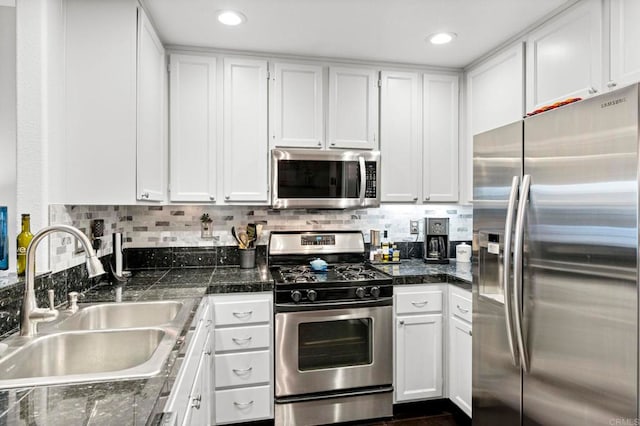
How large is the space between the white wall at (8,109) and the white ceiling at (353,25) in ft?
2.17

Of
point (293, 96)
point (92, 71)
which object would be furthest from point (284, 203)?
point (92, 71)

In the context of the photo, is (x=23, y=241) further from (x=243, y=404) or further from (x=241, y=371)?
(x=243, y=404)

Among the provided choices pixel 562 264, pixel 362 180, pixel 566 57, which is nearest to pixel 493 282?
pixel 562 264

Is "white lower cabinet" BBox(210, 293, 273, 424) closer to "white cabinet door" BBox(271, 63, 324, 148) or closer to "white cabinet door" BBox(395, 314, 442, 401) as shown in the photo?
"white cabinet door" BBox(395, 314, 442, 401)

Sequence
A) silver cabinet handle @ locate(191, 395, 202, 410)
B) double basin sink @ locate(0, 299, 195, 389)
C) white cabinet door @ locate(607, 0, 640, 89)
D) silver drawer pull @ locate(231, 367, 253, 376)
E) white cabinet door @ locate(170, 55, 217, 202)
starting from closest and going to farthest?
1. double basin sink @ locate(0, 299, 195, 389)
2. silver cabinet handle @ locate(191, 395, 202, 410)
3. white cabinet door @ locate(607, 0, 640, 89)
4. silver drawer pull @ locate(231, 367, 253, 376)
5. white cabinet door @ locate(170, 55, 217, 202)

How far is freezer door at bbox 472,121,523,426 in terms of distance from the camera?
5.37 feet

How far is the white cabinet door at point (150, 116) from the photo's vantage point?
6.47 ft

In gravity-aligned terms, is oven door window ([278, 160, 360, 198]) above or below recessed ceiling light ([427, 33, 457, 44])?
below

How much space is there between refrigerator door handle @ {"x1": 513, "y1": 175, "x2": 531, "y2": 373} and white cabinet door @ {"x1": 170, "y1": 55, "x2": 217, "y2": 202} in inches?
75.5

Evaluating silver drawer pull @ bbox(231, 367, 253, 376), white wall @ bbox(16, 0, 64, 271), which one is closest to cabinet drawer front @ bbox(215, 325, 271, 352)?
silver drawer pull @ bbox(231, 367, 253, 376)

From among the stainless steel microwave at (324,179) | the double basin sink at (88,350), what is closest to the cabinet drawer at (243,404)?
the double basin sink at (88,350)

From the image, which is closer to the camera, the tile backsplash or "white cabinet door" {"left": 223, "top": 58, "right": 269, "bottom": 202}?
"white cabinet door" {"left": 223, "top": 58, "right": 269, "bottom": 202}

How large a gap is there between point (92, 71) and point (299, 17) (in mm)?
1160

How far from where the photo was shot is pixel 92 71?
6.02ft
